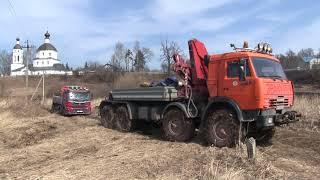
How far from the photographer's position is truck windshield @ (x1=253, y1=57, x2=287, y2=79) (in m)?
15.3

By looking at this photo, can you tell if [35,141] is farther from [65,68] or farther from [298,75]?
[65,68]

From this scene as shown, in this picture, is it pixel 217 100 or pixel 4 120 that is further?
pixel 4 120

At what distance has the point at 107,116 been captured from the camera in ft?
74.2

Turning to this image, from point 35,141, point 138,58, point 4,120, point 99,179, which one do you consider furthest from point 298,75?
point 99,179

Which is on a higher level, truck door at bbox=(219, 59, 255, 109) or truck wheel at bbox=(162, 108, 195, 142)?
truck door at bbox=(219, 59, 255, 109)

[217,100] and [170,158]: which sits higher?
[217,100]

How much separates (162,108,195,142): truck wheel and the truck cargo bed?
0.54 meters

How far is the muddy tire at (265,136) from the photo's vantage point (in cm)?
1658

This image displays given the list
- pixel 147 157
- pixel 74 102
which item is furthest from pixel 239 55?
pixel 74 102

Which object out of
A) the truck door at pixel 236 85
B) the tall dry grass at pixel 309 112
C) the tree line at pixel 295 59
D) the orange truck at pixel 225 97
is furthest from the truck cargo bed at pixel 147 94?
the tree line at pixel 295 59

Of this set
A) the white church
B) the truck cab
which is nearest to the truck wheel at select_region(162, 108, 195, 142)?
the truck cab

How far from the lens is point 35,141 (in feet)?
63.7

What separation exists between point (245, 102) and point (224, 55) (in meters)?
1.82

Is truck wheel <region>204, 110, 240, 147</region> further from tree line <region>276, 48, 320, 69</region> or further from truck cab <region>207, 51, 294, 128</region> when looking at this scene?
tree line <region>276, 48, 320, 69</region>
